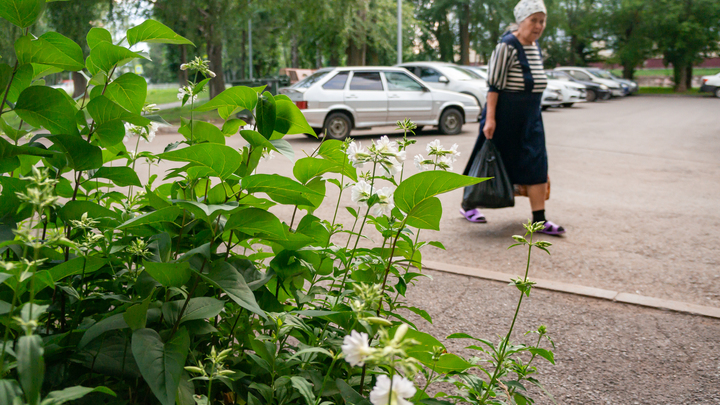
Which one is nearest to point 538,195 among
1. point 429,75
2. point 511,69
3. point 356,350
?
point 511,69

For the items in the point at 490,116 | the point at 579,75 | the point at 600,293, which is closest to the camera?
the point at 600,293

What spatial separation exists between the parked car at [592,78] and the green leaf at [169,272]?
3322cm

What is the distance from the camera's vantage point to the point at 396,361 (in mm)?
946

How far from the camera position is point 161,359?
132 cm

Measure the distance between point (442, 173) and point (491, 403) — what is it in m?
0.73

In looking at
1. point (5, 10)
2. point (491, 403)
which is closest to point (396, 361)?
point (491, 403)

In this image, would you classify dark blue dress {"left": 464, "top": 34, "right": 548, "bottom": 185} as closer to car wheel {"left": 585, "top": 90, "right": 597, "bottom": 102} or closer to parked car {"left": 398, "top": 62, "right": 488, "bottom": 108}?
parked car {"left": 398, "top": 62, "right": 488, "bottom": 108}

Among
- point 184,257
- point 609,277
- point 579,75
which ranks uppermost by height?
point 579,75

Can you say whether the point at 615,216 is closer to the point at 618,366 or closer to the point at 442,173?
the point at 618,366

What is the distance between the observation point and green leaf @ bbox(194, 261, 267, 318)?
1348 millimetres

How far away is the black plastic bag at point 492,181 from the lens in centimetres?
547

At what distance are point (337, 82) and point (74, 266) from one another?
40.6ft

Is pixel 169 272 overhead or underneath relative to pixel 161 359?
overhead

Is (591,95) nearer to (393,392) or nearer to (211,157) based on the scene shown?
(211,157)
